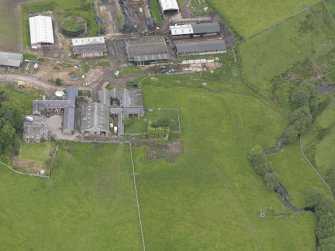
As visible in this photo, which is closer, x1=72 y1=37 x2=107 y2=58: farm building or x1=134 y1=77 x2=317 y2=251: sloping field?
x1=134 y1=77 x2=317 y2=251: sloping field

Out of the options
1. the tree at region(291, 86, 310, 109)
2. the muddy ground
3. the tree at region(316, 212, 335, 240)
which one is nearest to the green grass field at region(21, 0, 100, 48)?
the muddy ground

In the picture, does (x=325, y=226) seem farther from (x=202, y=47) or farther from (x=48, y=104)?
(x=48, y=104)

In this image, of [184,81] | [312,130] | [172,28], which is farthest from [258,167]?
[172,28]

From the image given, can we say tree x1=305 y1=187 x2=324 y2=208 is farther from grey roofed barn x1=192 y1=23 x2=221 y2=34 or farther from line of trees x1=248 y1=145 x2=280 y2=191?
grey roofed barn x1=192 y1=23 x2=221 y2=34

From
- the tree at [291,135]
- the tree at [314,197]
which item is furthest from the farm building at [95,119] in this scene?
the tree at [314,197]

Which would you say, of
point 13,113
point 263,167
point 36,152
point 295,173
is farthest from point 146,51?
point 295,173

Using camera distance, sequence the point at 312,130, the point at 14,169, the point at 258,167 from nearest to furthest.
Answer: the point at 14,169
the point at 258,167
the point at 312,130

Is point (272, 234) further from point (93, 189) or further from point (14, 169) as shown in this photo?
point (14, 169)
